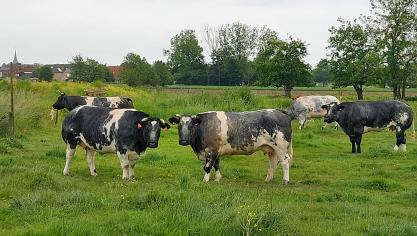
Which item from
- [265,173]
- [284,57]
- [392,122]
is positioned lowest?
[265,173]

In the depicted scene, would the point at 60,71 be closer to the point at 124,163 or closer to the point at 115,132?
the point at 115,132

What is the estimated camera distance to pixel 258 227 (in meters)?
7.35

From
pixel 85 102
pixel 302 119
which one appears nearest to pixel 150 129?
pixel 85 102

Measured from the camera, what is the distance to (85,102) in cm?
2408

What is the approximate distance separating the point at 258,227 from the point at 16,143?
12.8m

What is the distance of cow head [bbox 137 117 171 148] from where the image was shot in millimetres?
12500

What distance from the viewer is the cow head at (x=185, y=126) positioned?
41.6 ft

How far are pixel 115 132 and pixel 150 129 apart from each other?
2.89 ft

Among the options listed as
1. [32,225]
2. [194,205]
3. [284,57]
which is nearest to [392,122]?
[194,205]

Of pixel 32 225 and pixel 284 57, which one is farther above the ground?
pixel 284 57

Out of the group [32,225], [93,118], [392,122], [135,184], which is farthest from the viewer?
[392,122]

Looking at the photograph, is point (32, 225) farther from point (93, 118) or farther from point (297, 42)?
point (297, 42)

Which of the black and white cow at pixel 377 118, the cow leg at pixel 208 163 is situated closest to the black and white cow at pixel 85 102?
the black and white cow at pixel 377 118

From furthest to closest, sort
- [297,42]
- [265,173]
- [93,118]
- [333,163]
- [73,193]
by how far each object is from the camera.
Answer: [297,42] < [333,163] < [265,173] < [93,118] < [73,193]
